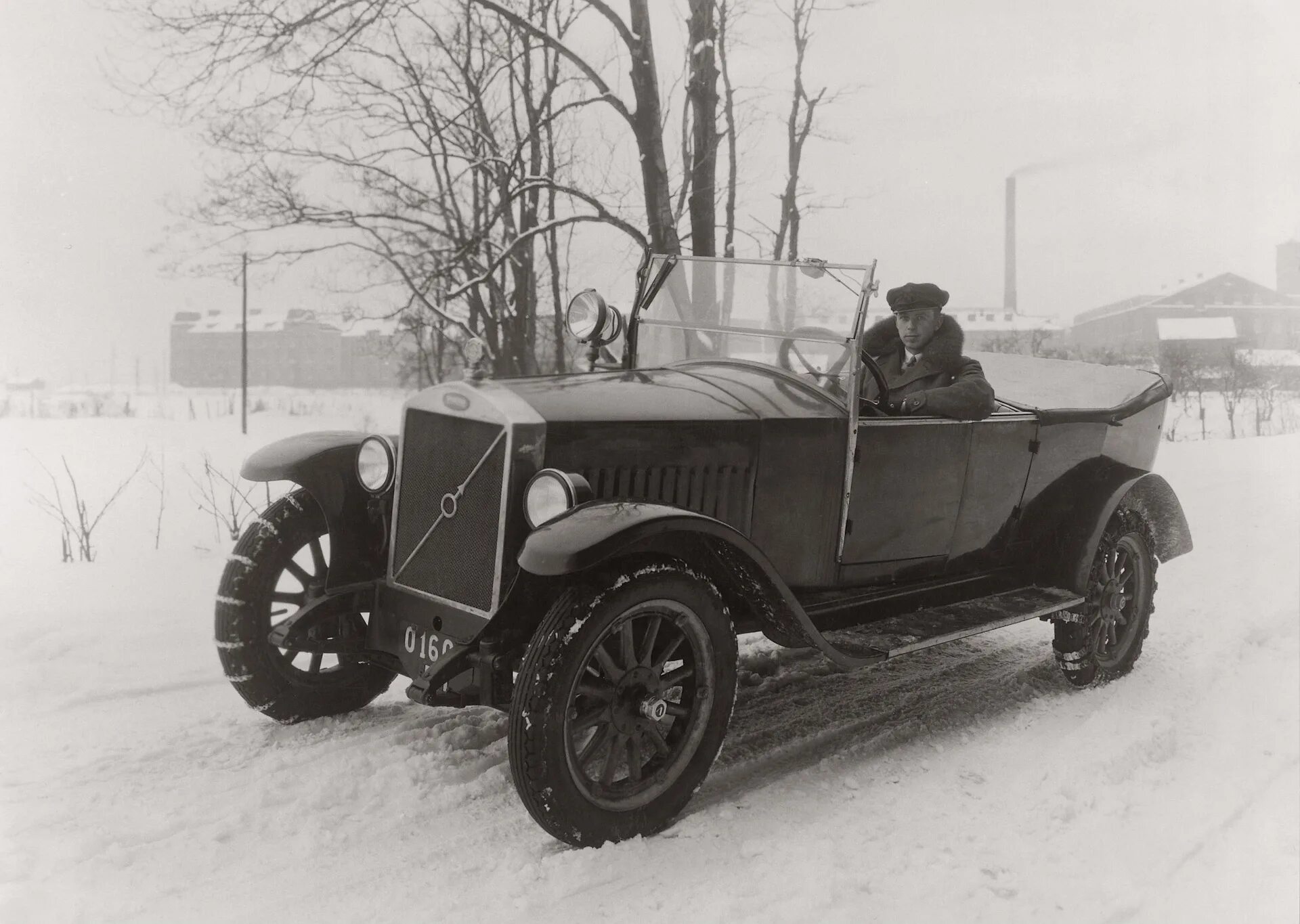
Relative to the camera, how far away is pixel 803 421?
11.0ft

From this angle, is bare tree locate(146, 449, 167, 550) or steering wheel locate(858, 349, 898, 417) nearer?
steering wheel locate(858, 349, 898, 417)

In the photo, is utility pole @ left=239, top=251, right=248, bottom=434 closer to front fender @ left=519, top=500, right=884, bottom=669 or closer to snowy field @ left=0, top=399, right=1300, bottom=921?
snowy field @ left=0, top=399, right=1300, bottom=921

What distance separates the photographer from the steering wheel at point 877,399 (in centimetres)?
366

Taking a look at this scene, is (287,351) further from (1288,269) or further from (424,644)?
(1288,269)

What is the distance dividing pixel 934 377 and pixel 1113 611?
136 cm

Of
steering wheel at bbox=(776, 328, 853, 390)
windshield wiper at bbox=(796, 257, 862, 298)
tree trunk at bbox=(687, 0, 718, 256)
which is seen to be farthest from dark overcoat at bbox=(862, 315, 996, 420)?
tree trunk at bbox=(687, 0, 718, 256)

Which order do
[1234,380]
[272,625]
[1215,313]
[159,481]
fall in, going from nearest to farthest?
[272,625], [159,481], [1215,313], [1234,380]

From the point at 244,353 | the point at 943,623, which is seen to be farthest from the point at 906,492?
the point at 244,353

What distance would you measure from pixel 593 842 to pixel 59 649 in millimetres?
2729

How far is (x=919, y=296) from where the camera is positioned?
417cm

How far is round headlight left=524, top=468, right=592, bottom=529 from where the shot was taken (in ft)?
8.88

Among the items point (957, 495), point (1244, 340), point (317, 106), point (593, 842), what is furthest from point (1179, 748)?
point (317, 106)

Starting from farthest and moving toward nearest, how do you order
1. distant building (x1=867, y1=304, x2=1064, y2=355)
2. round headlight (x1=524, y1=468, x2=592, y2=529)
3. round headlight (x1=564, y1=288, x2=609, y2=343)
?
1. distant building (x1=867, y1=304, x2=1064, y2=355)
2. round headlight (x1=564, y1=288, x2=609, y2=343)
3. round headlight (x1=524, y1=468, x2=592, y2=529)

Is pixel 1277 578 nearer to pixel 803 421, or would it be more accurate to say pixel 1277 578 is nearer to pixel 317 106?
pixel 803 421
